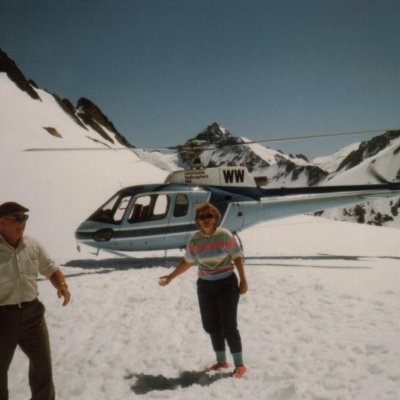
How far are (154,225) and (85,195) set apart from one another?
709 inches

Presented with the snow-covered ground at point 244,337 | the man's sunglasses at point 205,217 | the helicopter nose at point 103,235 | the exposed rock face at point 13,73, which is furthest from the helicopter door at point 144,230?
the exposed rock face at point 13,73

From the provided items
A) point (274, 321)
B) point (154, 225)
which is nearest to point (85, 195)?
point (154, 225)

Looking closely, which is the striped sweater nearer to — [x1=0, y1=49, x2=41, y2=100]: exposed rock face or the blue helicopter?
the blue helicopter

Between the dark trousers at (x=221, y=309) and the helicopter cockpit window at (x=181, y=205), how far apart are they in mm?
6530

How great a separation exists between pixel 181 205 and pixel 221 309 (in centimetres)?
682

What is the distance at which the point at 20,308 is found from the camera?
3.05m

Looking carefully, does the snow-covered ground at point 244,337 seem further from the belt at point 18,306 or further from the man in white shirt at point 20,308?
the belt at point 18,306

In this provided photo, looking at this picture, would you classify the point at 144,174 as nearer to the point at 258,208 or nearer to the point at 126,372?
the point at 258,208

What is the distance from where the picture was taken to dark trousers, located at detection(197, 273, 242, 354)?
146 inches

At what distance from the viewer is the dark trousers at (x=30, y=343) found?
293 centimetres

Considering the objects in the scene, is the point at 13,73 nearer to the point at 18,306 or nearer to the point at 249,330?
the point at 249,330

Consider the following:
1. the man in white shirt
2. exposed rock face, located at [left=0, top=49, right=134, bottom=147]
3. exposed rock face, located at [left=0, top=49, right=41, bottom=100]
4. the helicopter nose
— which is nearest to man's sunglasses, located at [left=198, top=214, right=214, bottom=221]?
the man in white shirt

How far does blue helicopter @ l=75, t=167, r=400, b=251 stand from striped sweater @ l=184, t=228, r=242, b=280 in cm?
631

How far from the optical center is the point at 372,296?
6566mm
